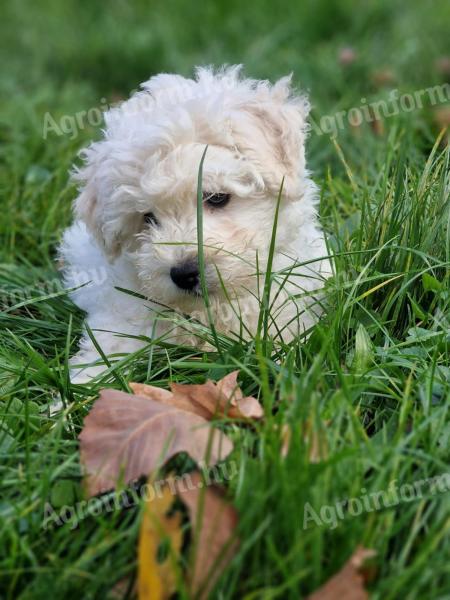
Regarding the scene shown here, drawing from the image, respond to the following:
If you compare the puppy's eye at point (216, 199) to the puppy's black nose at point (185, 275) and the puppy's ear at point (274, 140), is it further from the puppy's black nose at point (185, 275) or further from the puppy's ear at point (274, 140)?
the puppy's black nose at point (185, 275)

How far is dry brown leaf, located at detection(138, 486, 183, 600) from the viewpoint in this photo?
84.1 inches

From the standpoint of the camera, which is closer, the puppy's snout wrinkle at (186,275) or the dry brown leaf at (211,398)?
the dry brown leaf at (211,398)

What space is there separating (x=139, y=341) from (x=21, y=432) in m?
0.94

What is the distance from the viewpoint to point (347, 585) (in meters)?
2.05

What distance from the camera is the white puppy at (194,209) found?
338cm

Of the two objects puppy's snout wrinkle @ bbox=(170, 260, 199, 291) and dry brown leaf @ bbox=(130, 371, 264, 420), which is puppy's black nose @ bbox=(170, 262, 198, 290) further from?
dry brown leaf @ bbox=(130, 371, 264, 420)

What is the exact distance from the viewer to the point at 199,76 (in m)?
3.98

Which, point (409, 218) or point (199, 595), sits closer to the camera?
point (199, 595)

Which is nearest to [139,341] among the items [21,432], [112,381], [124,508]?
[112,381]

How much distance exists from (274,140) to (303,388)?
1430 millimetres

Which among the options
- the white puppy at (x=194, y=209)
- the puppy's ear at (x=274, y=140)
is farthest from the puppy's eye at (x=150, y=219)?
the puppy's ear at (x=274, y=140)

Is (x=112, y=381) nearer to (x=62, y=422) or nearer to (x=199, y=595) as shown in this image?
(x=62, y=422)

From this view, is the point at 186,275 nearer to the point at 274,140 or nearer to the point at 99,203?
the point at 99,203

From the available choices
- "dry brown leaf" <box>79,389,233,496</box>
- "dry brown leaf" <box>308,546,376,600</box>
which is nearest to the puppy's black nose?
"dry brown leaf" <box>79,389,233,496</box>
